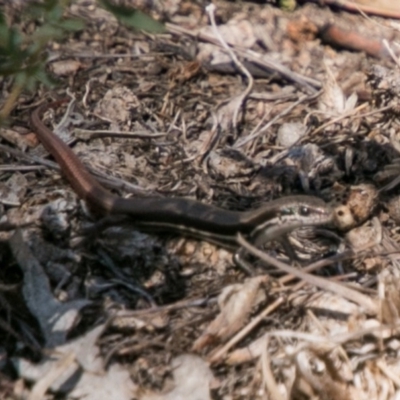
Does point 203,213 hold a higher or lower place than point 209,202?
higher

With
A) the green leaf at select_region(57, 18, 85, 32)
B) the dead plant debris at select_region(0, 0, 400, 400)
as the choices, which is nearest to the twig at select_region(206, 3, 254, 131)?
the dead plant debris at select_region(0, 0, 400, 400)

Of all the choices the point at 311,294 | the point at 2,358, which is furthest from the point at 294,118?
the point at 2,358

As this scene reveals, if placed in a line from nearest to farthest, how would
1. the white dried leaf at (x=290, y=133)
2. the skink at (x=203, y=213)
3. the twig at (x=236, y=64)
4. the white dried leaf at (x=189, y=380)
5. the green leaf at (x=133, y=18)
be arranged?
the green leaf at (x=133, y=18)
the white dried leaf at (x=189, y=380)
the skink at (x=203, y=213)
the white dried leaf at (x=290, y=133)
the twig at (x=236, y=64)

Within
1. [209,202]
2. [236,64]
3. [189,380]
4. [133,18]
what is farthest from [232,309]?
[236,64]

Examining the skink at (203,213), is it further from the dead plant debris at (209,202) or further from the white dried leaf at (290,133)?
the white dried leaf at (290,133)

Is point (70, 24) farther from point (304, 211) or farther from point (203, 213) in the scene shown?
point (304, 211)

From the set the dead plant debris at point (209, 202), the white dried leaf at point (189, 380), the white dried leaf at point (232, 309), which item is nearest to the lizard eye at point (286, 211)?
the dead plant debris at point (209, 202)

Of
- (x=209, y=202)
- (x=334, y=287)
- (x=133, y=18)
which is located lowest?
(x=209, y=202)

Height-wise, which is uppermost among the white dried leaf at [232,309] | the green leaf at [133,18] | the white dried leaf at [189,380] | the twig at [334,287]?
the green leaf at [133,18]
